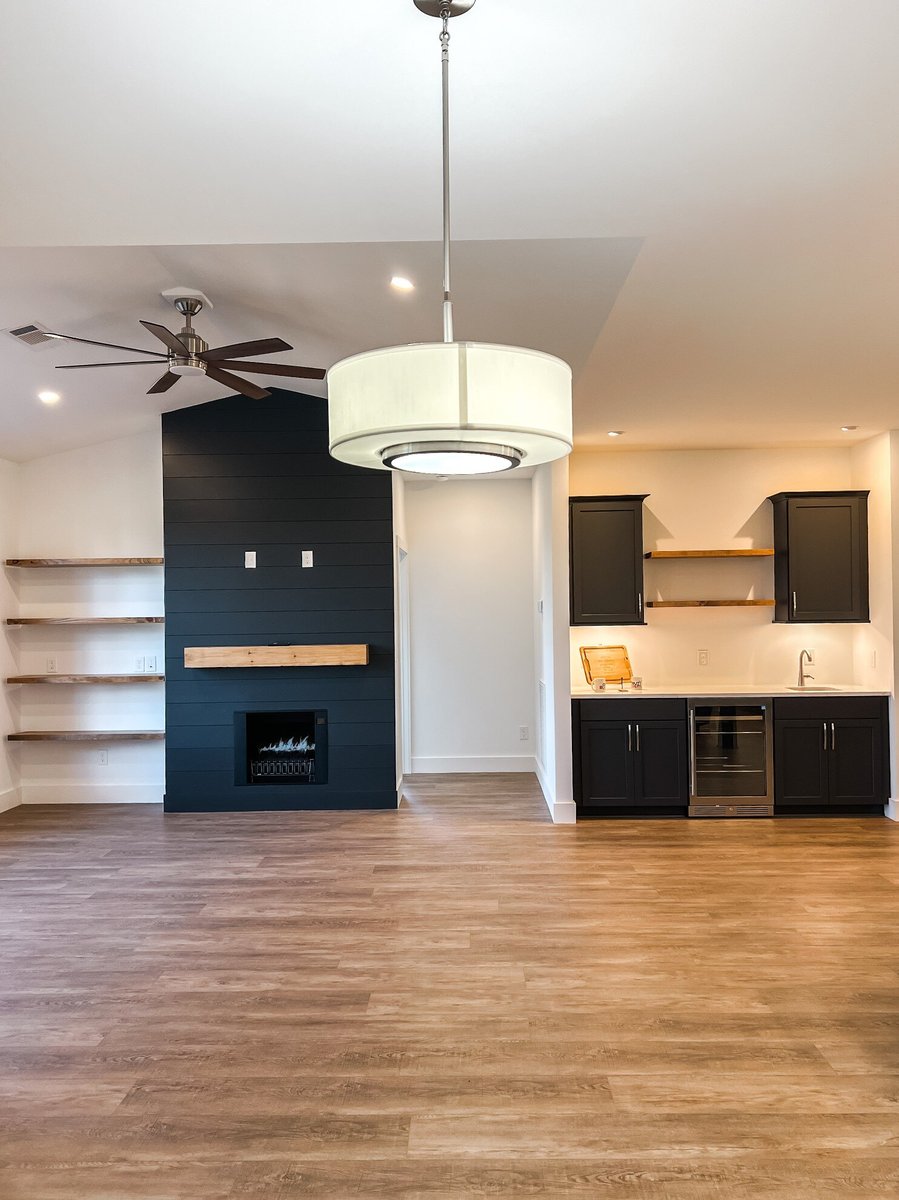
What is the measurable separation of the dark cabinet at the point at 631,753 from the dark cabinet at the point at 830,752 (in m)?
0.70

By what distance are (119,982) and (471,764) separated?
460cm

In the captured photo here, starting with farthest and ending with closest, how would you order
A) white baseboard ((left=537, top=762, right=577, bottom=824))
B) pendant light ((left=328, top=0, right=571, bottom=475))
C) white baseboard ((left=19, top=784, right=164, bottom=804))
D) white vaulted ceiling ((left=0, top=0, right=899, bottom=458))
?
white baseboard ((left=19, top=784, right=164, bottom=804)) → white baseboard ((left=537, top=762, right=577, bottom=824)) → white vaulted ceiling ((left=0, top=0, right=899, bottom=458)) → pendant light ((left=328, top=0, right=571, bottom=475))

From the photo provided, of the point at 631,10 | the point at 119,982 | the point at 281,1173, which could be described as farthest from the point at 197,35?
the point at 119,982

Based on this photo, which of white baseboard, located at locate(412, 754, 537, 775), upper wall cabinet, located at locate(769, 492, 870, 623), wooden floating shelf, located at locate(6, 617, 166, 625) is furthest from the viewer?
white baseboard, located at locate(412, 754, 537, 775)

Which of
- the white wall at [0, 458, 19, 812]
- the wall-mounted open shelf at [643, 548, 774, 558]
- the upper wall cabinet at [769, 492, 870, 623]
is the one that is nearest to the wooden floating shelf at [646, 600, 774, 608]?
the upper wall cabinet at [769, 492, 870, 623]

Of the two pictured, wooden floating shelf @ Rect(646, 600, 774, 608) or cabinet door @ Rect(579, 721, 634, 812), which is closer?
cabinet door @ Rect(579, 721, 634, 812)

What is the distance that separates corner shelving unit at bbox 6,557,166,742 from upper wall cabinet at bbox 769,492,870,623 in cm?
471

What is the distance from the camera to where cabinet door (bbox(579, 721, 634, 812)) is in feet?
19.6

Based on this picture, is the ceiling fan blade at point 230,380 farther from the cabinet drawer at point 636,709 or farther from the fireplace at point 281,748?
the cabinet drawer at point 636,709

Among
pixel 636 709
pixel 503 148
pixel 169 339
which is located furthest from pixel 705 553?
pixel 503 148

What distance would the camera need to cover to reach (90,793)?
680 cm

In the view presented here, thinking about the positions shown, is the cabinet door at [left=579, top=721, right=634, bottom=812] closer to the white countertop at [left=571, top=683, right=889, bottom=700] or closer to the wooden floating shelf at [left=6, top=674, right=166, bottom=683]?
the white countertop at [left=571, top=683, right=889, bottom=700]

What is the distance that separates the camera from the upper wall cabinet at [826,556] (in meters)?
6.21

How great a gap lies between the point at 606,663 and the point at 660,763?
866 millimetres
